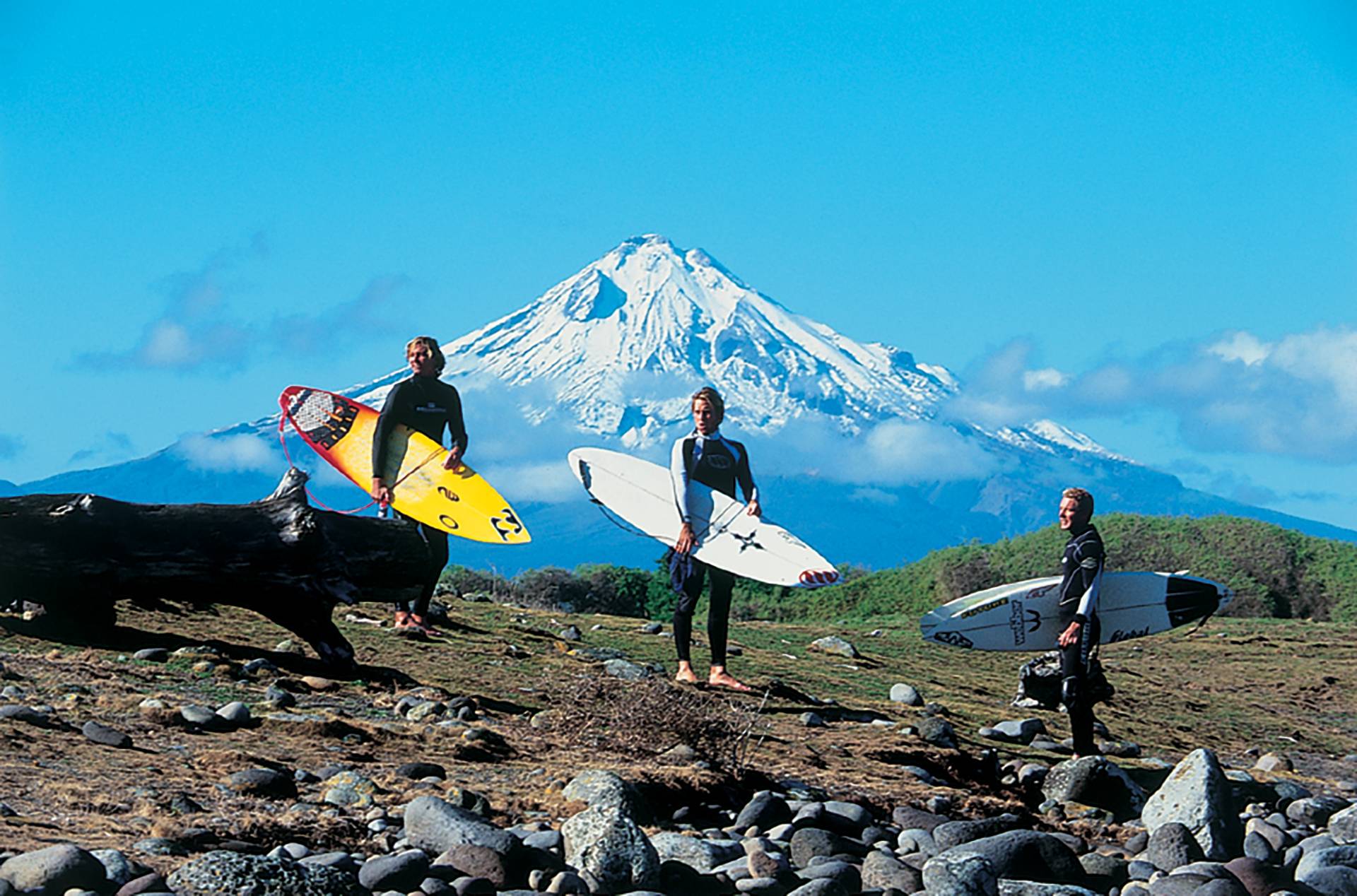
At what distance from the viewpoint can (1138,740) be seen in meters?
11.7

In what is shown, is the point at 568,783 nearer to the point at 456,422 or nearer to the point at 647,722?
the point at 647,722

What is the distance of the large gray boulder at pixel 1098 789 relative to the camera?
8.79 m

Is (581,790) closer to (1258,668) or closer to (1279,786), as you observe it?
(1279,786)

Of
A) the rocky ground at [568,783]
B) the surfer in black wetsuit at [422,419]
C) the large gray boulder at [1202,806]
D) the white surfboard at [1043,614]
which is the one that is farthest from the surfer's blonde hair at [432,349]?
the large gray boulder at [1202,806]

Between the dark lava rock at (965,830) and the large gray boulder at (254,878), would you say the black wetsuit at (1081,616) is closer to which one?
the dark lava rock at (965,830)

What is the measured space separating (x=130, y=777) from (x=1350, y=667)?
48.1 ft

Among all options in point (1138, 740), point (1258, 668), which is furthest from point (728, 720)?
point (1258, 668)

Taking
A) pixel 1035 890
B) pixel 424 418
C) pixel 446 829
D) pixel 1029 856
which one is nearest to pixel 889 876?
pixel 1035 890

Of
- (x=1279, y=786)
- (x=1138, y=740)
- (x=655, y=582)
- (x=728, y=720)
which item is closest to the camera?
(x=728, y=720)

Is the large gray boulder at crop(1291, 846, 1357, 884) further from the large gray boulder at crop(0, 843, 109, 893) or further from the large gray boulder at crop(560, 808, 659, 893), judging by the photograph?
the large gray boulder at crop(0, 843, 109, 893)

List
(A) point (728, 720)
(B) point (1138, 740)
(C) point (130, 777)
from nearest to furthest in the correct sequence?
(C) point (130, 777) → (A) point (728, 720) → (B) point (1138, 740)

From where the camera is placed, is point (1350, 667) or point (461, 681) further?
point (1350, 667)

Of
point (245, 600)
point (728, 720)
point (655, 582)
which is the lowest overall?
point (728, 720)

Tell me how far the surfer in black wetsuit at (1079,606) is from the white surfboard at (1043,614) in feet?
5.28
